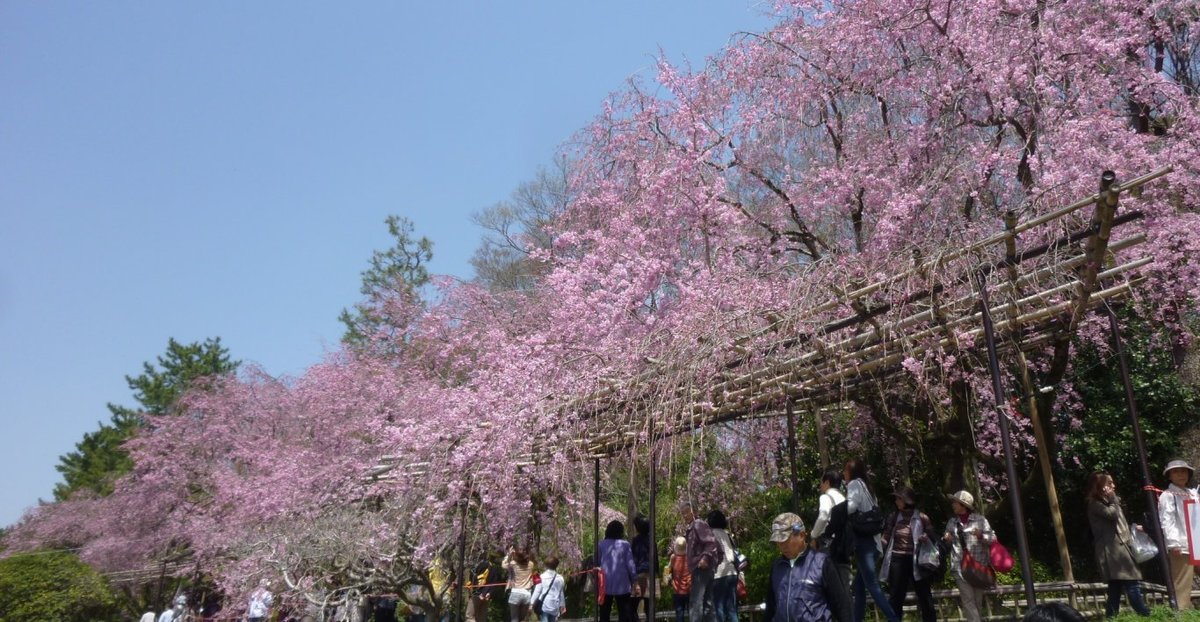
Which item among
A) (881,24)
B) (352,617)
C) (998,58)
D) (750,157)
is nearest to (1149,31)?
(998,58)

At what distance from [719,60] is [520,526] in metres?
6.63

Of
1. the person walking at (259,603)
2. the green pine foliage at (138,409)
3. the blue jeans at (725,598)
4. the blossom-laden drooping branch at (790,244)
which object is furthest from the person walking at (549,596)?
the green pine foliage at (138,409)

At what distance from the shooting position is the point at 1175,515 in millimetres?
6504

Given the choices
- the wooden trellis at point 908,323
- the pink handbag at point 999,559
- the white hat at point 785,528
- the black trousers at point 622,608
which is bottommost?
the black trousers at point 622,608

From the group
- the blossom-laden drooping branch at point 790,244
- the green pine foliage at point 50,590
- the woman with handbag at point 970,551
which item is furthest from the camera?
the green pine foliage at point 50,590

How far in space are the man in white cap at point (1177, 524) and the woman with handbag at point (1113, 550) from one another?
27 cm

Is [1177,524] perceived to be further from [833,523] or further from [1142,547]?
[833,523]

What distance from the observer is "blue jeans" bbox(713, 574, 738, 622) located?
725 centimetres

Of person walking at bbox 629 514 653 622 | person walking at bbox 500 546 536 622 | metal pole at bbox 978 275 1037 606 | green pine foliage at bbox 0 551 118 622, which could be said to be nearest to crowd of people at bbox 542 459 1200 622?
metal pole at bbox 978 275 1037 606

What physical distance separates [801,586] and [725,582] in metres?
2.81

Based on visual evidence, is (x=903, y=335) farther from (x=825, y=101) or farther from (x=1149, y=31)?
(x=1149, y=31)

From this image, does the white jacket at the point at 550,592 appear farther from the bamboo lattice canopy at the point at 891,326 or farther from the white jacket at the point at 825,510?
the white jacket at the point at 825,510

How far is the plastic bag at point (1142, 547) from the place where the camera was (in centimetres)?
668

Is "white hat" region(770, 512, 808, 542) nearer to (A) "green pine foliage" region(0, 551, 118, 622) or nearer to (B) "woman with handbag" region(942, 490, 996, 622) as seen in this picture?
(B) "woman with handbag" region(942, 490, 996, 622)
